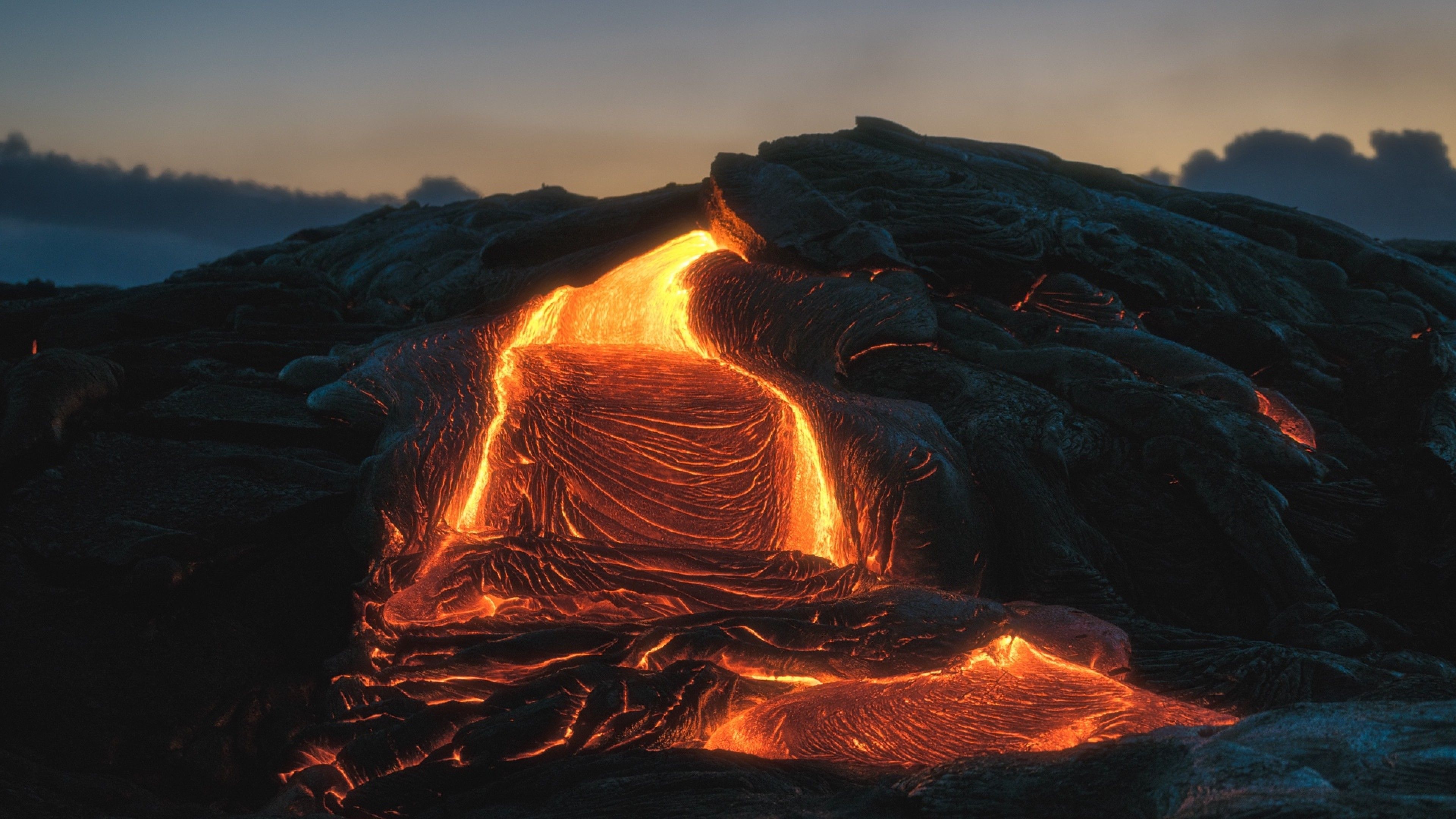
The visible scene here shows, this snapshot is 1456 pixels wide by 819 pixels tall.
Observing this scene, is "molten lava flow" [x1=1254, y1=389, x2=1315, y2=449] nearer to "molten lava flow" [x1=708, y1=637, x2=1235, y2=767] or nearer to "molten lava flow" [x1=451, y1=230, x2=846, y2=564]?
"molten lava flow" [x1=451, y1=230, x2=846, y2=564]

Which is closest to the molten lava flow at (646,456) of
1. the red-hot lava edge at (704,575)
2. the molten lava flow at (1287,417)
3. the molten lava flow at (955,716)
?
the red-hot lava edge at (704,575)

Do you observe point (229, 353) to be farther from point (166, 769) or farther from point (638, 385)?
point (166, 769)

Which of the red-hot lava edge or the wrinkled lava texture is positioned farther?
the red-hot lava edge

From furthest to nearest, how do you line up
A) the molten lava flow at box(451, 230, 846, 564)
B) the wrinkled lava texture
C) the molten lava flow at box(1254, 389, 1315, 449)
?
the molten lava flow at box(1254, 389, 1315, 449) < the molten lava flow at box(451, 230, 846, 564) < the wrinkled lava texture

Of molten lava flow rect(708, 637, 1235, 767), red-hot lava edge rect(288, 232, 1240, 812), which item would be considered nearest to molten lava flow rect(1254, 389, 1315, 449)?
red-hot lava edge rect(288, 232, 1240, 812)

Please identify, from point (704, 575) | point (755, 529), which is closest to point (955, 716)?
point (704, 575)
